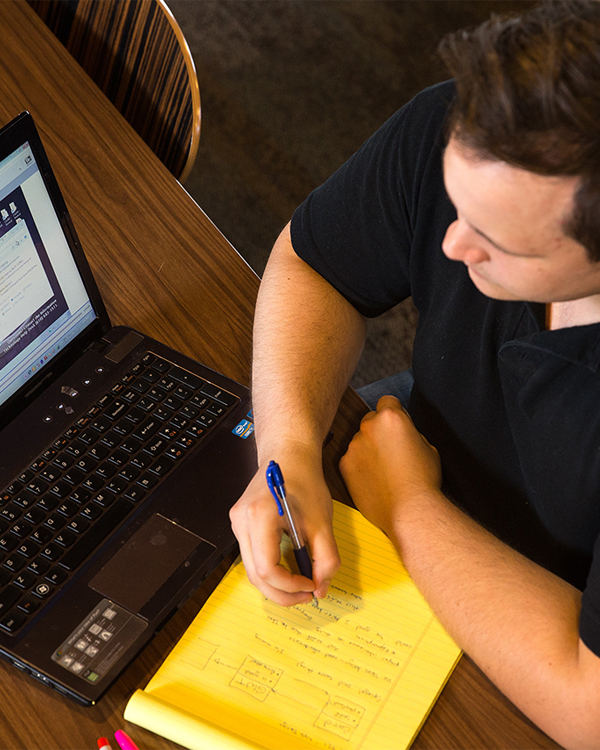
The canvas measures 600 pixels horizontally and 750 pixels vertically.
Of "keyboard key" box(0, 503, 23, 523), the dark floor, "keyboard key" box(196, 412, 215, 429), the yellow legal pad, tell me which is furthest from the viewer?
the dark floor

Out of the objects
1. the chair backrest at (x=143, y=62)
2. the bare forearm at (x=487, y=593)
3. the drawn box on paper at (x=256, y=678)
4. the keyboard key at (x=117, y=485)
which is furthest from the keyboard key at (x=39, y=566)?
the chair backrest at (x=143, y=62)

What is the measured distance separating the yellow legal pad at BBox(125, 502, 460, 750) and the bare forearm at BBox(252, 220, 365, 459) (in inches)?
7.0

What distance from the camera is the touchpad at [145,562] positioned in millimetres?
789

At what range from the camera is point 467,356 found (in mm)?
962

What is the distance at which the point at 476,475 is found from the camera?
1020 millimetres

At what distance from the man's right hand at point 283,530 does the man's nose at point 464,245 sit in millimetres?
286

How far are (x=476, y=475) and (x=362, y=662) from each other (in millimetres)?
350

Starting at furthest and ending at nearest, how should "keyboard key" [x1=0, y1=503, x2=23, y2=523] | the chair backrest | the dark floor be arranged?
the dark floor, the chair backrest, "keyboard key" [x1=0, y1=503, x2=23, y2=523]

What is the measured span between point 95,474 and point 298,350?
298 mm

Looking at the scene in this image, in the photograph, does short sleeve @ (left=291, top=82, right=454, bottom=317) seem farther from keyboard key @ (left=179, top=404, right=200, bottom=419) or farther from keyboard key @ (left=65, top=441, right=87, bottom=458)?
keyboard key @ (left=65, top=441, right=87, bottom=458)

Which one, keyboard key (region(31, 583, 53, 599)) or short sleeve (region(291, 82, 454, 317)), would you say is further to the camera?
short sleeve (region(291, 82, 454, 317))

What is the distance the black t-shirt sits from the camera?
82cm

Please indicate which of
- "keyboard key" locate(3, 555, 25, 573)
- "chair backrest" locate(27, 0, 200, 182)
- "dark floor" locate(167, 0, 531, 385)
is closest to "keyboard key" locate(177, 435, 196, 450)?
"keyboard key" locate(3, 555, 25, 573)

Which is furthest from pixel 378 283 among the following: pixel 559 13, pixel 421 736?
→ pixel 421 736
